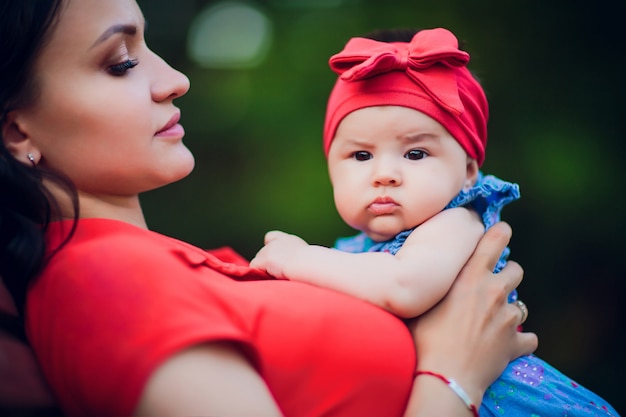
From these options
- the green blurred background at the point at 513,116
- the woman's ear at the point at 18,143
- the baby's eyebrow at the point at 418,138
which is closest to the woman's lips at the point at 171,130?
the woman's ear at the point at 18,143

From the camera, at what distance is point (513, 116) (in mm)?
3732

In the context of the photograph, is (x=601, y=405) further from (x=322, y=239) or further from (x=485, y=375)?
(x=322, y=239)

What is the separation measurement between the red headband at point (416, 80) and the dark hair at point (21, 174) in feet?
2.25

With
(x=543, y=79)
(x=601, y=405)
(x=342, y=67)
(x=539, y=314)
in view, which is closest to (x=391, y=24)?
(x=543, y=79)

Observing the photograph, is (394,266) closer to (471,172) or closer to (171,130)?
(471,172)

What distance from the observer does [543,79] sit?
3725 mm

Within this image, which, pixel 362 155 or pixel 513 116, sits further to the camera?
pixel 513 116

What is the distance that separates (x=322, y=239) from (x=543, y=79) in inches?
62.7

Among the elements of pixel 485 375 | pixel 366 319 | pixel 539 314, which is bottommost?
pixel 539 314

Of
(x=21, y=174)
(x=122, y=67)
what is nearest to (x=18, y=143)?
(x=21, y=174)

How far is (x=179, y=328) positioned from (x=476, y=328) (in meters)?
0.73

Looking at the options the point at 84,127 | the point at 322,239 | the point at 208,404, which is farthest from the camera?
the point at 322,239

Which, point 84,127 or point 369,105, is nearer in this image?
point 84,127

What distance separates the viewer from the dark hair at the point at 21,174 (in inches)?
50.3
